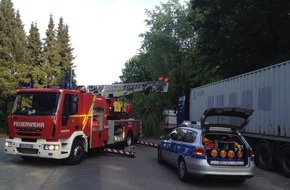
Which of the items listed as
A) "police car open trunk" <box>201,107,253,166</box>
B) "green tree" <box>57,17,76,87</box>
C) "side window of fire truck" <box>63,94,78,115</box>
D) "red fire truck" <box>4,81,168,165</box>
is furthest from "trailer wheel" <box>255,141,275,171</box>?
"green tree" <box>57,17,76,87</box>

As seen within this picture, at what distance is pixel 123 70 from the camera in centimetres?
9075

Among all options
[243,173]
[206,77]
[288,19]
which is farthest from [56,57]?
[243,173]

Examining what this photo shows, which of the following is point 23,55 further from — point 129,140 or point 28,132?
point 28,132

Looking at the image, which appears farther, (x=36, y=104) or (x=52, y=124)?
(x=36, y=104)

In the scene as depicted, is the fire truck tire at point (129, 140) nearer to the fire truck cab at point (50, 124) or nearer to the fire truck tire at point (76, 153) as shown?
the fire truck cab at point (50, 124)

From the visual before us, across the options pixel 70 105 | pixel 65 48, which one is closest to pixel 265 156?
pixel 70 105

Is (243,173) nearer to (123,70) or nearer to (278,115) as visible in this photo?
(278,115)

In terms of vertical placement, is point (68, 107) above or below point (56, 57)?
below

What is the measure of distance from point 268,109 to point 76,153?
6596 mm

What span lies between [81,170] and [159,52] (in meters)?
30.5

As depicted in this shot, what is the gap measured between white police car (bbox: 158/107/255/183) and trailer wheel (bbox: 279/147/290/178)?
68.7 inches

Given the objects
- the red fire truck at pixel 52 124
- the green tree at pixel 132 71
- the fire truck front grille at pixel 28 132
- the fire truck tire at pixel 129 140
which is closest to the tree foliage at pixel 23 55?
the fire truck tire at pixel 129 140

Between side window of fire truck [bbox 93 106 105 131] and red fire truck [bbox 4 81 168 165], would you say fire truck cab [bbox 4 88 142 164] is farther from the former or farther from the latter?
side window of fire truck [bbox 93 106 105 131]

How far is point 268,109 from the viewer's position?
12953mm
